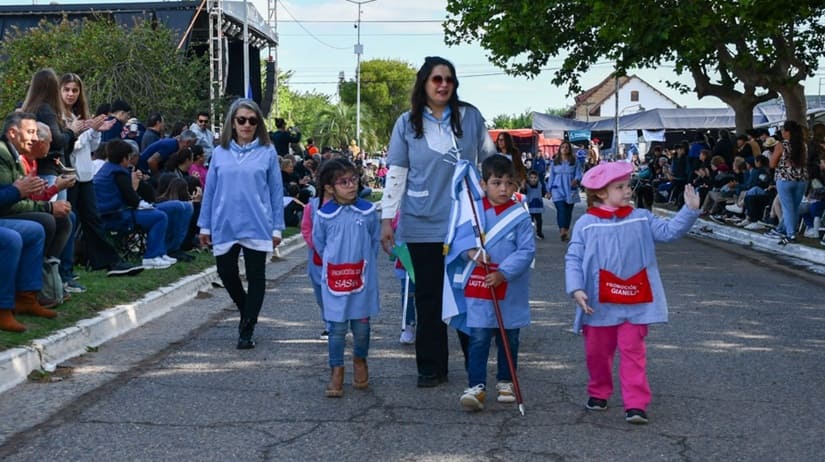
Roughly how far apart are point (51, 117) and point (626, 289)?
5.81 metres

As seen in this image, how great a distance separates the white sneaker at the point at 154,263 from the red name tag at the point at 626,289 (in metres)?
7.19

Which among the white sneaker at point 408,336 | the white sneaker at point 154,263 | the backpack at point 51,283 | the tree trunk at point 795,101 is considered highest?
the tree trunk at point 795,101

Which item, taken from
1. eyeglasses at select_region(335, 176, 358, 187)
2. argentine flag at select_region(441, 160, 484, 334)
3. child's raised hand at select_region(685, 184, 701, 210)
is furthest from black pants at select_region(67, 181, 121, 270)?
child's raised hand at select_region(685, 184, 701, 210)

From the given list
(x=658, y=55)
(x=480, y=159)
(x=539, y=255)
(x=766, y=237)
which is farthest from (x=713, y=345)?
(x=658, y=55)

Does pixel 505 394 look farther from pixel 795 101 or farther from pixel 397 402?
pixel 795 101

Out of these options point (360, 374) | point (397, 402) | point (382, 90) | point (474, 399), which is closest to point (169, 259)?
point (360, 374)

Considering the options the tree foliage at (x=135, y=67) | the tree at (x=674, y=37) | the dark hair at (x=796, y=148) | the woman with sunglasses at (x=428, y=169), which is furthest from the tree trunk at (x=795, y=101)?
the woman with sunglasses at (x=428, y=169)

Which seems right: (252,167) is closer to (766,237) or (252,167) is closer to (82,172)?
(82,172)

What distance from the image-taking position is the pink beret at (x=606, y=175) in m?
6.04

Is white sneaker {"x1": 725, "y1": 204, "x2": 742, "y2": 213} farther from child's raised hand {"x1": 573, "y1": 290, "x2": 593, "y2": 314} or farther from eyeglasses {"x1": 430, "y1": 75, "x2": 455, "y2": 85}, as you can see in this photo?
child's raised hand {"x1": 573, "y1": 290, "x2": 593, "y2": 314}

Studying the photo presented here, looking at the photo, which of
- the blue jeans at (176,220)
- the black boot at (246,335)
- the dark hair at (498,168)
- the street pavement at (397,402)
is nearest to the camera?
the street pavement at (397,402)

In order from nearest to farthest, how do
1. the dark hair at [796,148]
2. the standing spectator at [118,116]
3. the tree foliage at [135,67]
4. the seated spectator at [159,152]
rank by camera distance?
the standing spectator at [118,116], the seated spectator at [159,152], the dark hair at [796,148], the tree foliage at [135,67]

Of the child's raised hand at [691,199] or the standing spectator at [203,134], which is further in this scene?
the standing spectator at [203,134]

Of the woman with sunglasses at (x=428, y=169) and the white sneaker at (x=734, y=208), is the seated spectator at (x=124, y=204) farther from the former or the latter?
the white sneaker at (x=734, y=208)
